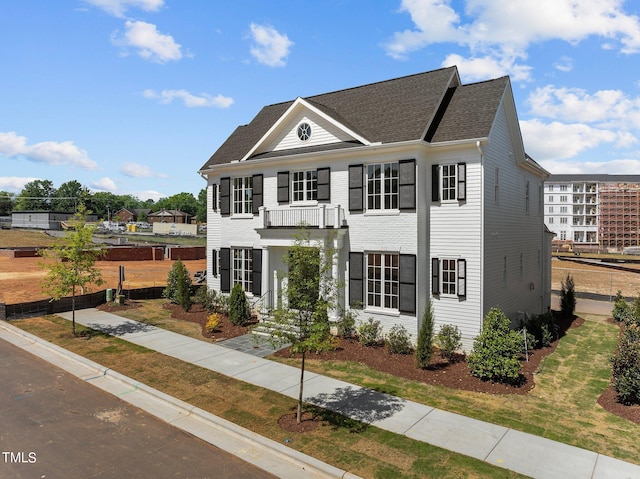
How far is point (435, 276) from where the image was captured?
48.3 ft

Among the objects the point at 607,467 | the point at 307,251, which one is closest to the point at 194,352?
the point at 307,251

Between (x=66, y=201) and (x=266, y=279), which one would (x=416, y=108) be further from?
(x=66, y=201)

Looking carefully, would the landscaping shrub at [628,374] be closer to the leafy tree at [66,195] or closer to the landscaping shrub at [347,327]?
the landscaping shrub at [347,327]

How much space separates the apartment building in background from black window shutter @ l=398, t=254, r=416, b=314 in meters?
108

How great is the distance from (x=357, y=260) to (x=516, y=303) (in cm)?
761

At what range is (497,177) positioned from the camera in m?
15.5

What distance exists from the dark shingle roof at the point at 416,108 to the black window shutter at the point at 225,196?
4.13 feet

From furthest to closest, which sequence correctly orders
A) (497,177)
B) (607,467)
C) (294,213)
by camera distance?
(294,213) < (497,177) < (607,467)

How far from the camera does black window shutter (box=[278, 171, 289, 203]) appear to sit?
17.7 meters

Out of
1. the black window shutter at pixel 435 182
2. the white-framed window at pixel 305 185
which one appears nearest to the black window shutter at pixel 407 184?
the black window shutter at pixel 435 182

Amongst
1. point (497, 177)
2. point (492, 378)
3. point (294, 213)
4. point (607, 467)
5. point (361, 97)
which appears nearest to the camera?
point (607, 467)

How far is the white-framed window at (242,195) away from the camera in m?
19.5

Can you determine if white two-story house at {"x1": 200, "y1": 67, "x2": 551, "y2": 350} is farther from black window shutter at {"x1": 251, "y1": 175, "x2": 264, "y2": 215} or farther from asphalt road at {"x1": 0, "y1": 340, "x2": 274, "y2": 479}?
asphalt road at {"x1": 0, "y1": 340, "x2": 274, "y2": 479}

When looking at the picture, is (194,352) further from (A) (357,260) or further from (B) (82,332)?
(A) (357,260)
